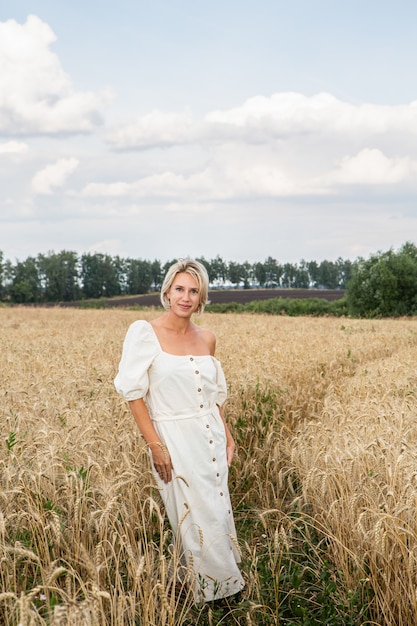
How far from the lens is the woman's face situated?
394 centimetres

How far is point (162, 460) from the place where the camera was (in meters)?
3.84

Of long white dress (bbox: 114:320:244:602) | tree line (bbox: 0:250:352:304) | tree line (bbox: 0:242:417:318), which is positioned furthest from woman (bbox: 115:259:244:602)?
tree line (bbox: 0:250:352:304)

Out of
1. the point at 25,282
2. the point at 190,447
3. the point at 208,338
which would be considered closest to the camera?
the point at 190,447

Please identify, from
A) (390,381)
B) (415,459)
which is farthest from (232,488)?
(390,381)

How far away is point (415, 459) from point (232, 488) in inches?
73.0

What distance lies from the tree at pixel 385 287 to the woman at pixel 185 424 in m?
53.9

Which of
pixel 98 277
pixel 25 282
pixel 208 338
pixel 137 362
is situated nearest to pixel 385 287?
pixel 208 338

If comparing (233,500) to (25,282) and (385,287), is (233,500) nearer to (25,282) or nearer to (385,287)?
(385,287)

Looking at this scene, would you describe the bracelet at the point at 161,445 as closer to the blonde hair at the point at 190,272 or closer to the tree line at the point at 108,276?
the blonde hair at the point at 190,272

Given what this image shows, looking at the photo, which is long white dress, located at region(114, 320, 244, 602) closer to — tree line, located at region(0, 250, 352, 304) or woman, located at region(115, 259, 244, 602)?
woman, located at region(115, 259, 244, 602)

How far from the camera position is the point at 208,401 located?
161 inches

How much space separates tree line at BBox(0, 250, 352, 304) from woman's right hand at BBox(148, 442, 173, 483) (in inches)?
3576

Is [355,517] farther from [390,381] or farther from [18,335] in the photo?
[18,335]

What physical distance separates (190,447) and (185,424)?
15 centimetres
